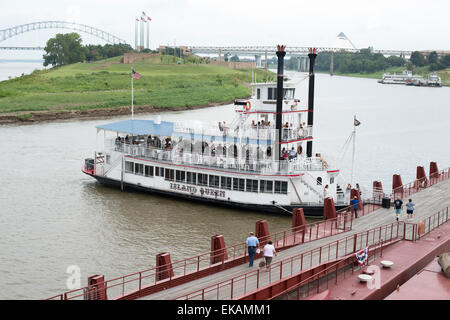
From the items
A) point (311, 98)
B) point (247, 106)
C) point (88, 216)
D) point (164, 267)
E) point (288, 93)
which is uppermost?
point (288, 93)

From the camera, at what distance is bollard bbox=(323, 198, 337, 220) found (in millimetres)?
31578

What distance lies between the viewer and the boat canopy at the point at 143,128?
132 feet

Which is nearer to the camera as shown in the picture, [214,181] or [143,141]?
[214,181]

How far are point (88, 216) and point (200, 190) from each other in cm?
747

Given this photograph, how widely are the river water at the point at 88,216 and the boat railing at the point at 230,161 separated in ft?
9.48

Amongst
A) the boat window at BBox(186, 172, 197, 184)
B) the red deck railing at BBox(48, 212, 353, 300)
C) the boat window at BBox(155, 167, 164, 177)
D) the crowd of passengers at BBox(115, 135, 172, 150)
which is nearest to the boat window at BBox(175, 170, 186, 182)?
the boat window at BBox(186, 172, 197, 184)

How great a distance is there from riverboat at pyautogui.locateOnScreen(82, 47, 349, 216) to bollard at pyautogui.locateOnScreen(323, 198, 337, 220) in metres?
2.33

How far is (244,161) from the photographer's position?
3606 centimetres

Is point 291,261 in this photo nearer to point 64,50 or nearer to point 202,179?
point 202,179

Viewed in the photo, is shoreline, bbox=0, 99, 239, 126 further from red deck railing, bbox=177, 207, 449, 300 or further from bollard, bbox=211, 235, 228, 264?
red deck railing, bbox=177, 207, 449, 300

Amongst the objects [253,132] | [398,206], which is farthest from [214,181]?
[398,206]

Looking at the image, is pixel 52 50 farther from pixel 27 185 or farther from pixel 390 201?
pixel 390 201

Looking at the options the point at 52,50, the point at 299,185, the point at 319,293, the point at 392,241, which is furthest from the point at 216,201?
the point at 52,50
